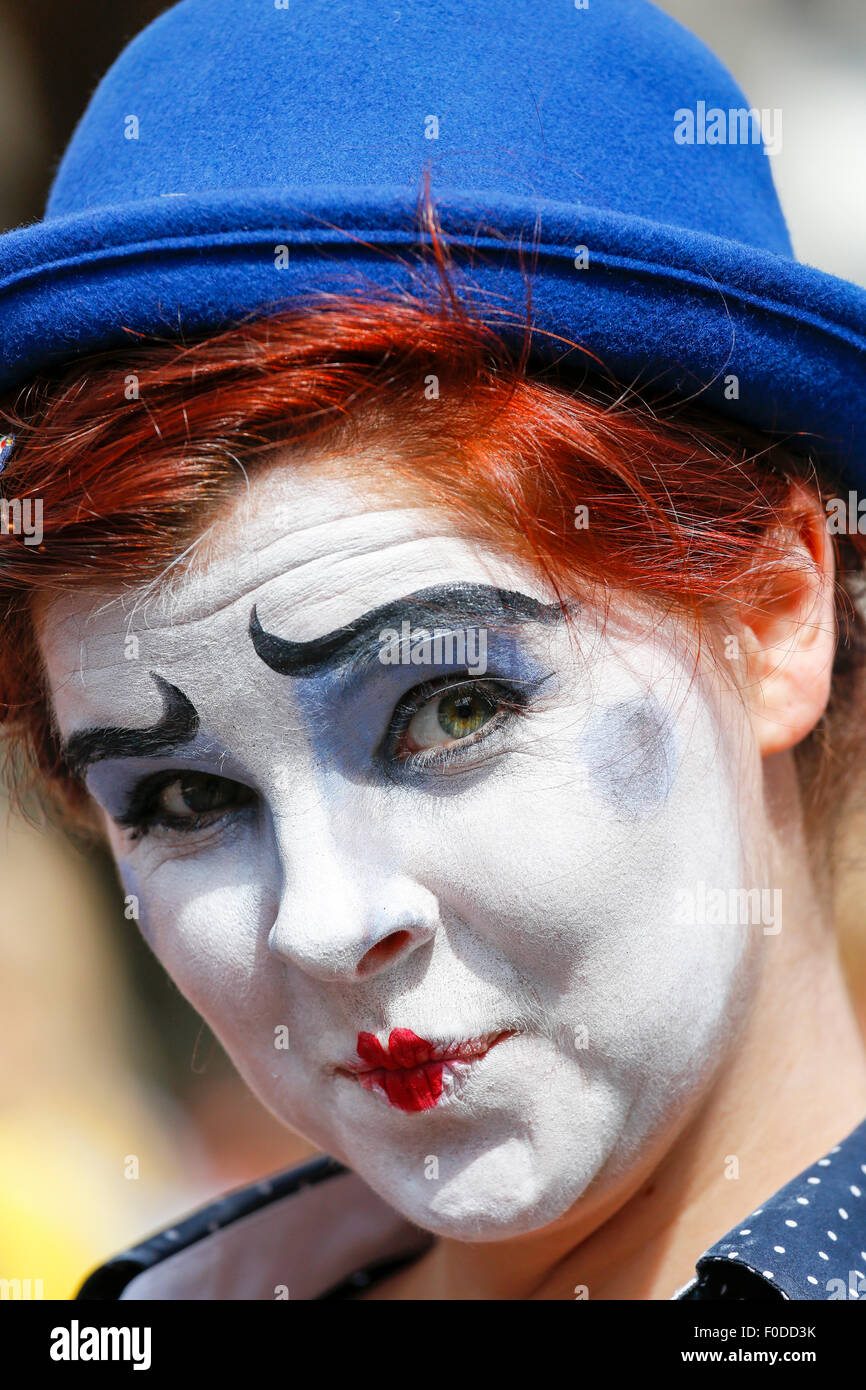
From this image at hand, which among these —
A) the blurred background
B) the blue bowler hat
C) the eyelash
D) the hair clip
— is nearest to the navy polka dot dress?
Answer: the eyelash

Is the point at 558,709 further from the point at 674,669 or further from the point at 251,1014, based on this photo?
the point at 251,1014

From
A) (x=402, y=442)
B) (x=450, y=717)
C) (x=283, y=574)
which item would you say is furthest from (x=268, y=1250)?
(x=402, y=442)

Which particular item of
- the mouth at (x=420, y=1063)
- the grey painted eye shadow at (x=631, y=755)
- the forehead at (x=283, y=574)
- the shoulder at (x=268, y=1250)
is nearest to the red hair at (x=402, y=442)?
the forehead at (x=283, y=574)

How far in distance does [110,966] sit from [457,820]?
4.17 metres

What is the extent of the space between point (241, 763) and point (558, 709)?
0.32 meters

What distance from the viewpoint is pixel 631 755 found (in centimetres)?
124

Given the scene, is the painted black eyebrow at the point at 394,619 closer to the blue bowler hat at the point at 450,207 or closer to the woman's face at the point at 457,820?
the woman's face at the point at 457,820

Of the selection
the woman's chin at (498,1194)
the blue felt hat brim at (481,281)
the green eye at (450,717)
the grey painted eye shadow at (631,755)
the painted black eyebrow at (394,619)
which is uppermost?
the blue felt hat brim at (481,281)

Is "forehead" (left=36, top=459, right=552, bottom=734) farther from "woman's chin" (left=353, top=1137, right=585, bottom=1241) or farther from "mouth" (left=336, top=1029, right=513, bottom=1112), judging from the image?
"woman's chin" (left=353, top=1137, right=585, bottom=1241)

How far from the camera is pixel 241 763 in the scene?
1.27 metres

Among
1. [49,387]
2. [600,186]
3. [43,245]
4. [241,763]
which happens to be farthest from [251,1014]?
[600,186]

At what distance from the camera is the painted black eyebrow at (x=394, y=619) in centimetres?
121

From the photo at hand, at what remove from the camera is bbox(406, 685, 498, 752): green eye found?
1.26 metres

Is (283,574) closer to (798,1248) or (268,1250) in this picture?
(798,1248)
